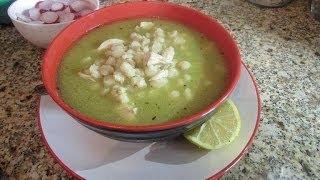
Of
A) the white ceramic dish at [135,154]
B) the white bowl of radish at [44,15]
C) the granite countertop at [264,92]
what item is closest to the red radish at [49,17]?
the white bowl of radish at [44,15]

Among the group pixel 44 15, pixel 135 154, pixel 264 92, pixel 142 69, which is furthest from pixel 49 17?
pixel 264 92

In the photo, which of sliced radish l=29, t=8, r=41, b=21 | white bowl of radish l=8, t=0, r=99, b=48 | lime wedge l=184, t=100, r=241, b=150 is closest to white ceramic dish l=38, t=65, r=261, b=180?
lime wedge l=184, t=100, r=241, b=150

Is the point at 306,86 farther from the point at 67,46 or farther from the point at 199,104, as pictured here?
the point at 67,46

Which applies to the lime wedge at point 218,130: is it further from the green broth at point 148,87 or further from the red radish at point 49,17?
the red radish at point 49,17

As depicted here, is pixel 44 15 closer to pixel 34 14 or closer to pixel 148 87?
pixel 34 14

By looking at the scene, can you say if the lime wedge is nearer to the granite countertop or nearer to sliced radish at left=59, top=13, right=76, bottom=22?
the granite countertop
